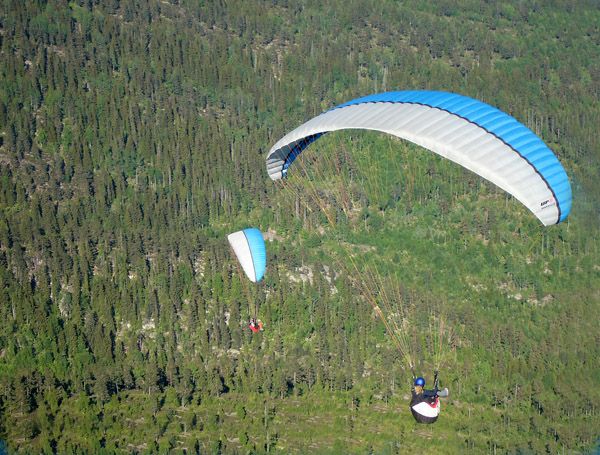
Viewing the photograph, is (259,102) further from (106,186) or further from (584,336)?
(584,336)

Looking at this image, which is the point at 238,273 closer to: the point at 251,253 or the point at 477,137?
the point at 251,253

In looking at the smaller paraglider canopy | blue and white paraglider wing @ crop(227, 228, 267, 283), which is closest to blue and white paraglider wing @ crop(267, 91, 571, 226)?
the smaller paraglider canopy

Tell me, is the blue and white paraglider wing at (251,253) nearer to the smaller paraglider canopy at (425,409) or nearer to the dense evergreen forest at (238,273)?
the dense evergreen forest at (238,273)

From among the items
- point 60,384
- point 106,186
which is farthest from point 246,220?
point 60,384

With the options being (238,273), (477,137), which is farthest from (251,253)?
(238,273)

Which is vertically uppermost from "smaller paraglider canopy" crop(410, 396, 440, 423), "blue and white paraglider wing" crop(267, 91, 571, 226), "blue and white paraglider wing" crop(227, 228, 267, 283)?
"blue and white paraglider wing" crop(267, 91, 571, 226)

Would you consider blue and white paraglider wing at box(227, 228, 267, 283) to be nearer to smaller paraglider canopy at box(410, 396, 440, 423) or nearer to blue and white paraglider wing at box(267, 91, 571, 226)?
blue and white paraglider wing at box(267, 91, 571, 226)

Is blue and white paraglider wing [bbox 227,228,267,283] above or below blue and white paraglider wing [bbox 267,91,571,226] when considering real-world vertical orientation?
below
